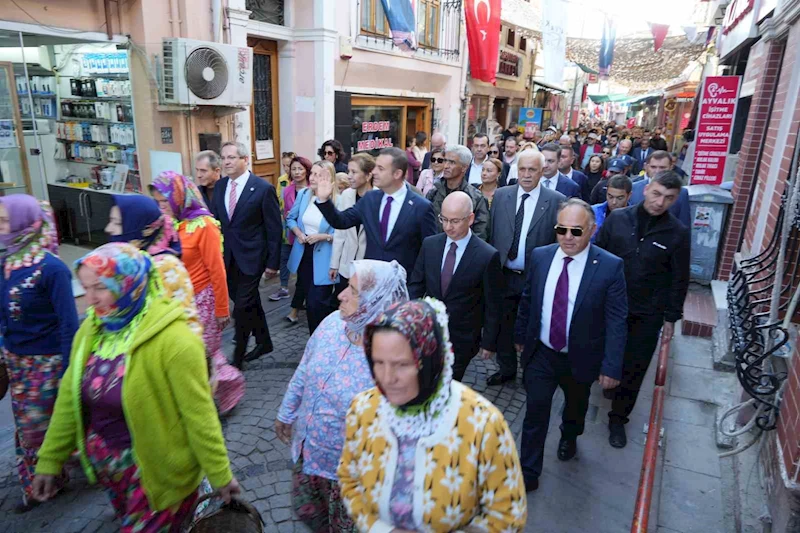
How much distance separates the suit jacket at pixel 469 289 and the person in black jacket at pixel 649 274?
118 centimetres

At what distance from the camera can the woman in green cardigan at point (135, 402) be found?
2262mm

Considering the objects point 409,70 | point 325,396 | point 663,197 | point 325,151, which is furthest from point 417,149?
point 325,396

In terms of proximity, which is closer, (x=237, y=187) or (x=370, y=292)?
(x=370, y=292)

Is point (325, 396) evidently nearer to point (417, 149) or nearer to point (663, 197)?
point (663, 197)

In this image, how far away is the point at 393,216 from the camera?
456cm

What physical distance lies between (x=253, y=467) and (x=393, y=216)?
223cm

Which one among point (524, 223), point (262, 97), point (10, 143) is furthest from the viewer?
point (262, 97)

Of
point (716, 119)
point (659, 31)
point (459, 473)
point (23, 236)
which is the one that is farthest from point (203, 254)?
point (659, 31)

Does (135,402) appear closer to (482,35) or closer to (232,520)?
(232,520)

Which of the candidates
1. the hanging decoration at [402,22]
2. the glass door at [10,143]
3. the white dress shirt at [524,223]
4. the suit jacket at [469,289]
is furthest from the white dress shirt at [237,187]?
the hanging decoration at [402,22]

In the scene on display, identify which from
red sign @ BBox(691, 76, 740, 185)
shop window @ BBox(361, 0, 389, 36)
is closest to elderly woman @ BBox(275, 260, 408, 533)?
red sign @ BBox(691, 76, 740, 185)

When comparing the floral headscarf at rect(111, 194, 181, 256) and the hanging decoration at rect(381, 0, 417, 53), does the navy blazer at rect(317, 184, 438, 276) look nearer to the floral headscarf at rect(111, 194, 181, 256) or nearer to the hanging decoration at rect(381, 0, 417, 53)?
the floral headscarf at rect(111, 194, 181, 256)

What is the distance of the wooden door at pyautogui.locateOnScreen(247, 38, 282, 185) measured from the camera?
31.6 feet

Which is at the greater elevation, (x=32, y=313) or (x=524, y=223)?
(x=524, y=223)
